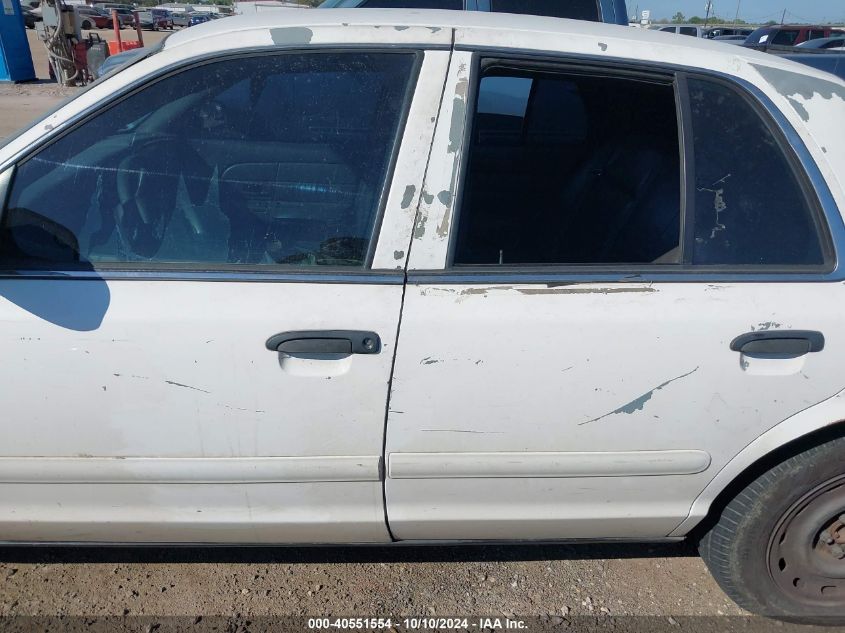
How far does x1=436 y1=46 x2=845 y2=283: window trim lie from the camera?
1.90 meters

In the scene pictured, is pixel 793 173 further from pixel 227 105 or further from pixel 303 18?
pixel 227 105

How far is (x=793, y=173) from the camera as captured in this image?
6.38 feet

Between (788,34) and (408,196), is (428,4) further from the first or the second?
(788,34)

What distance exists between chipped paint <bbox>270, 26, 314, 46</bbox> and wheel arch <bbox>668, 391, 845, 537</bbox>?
5.55ft

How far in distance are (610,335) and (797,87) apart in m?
0.92

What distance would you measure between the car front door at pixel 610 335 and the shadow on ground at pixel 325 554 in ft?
1.53

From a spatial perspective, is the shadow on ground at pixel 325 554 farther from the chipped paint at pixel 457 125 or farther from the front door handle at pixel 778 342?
the chipped paint at pixel 457 125

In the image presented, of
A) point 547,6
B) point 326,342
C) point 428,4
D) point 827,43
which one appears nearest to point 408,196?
point 326,342

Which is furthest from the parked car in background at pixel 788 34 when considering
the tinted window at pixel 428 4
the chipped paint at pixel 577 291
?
the chipped paint at pixel 577 291

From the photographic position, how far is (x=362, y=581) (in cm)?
241

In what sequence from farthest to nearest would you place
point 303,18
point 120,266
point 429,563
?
A: point 429,563 < point 303,18 < point 120,266

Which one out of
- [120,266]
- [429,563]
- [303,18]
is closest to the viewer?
[120,266]

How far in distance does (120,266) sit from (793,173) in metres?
1.86

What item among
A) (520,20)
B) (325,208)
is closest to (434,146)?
(325,208)
